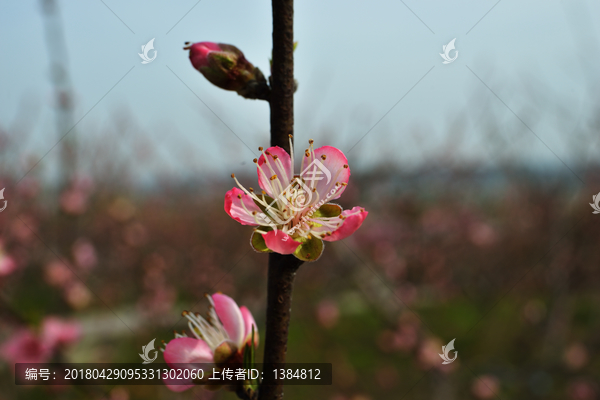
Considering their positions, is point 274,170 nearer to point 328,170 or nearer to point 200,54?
point 328,170

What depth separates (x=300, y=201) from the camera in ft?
2.25

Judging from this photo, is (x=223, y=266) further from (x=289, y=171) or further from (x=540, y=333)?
(x=289, y=171)

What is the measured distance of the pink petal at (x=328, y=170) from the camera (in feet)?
2.10

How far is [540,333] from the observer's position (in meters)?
3.56

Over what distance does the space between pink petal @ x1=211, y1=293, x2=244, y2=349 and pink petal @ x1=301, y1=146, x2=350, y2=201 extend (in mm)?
263

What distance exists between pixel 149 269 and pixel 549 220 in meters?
3.72

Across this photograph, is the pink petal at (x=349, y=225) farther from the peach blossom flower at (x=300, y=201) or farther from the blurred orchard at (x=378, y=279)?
the blurred orchard at (x=378, y=279)

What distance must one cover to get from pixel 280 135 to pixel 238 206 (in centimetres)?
13

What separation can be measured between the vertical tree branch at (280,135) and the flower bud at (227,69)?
8cm

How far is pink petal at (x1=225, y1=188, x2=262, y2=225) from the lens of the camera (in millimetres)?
597

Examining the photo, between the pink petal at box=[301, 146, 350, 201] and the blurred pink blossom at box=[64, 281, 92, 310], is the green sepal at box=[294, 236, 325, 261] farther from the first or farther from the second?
the blurred pink blossom at box=[64, 281, 92, 310]

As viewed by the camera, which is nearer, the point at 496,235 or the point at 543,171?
the point at 543,171

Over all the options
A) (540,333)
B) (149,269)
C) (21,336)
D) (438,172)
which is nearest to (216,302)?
(21,336)

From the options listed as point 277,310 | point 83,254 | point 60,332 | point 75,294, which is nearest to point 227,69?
point 277,310
